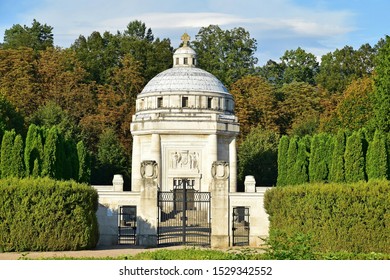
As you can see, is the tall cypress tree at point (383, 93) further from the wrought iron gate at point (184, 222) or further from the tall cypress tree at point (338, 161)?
the wrought iron gate at point (184, 222)

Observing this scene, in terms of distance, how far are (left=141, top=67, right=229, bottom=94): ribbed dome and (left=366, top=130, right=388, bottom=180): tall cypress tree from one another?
17954 mm

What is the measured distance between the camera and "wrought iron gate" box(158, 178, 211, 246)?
139 ft

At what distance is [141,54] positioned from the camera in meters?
91.2

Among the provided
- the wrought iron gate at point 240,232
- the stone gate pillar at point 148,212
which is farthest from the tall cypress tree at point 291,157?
the stone gate pillar at point 148,212

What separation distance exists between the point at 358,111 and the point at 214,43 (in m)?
27.5

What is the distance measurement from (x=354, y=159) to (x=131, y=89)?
1377 inches

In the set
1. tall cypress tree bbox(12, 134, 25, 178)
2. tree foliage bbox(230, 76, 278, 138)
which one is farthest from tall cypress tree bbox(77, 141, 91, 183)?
tree foliage bbox(230, 76, 278, 138)

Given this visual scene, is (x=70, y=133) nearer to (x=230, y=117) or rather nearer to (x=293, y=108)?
(x=230, y=117)

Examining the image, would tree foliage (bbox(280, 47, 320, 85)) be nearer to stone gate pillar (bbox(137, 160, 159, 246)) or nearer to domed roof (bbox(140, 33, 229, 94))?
domed roof (bbox(140, 33, 229, 94))

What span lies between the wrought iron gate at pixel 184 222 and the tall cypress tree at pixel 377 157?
33.4ft

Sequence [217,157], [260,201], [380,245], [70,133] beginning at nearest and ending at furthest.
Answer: [380,245]
[260,201]
[217,157]
[70,133]

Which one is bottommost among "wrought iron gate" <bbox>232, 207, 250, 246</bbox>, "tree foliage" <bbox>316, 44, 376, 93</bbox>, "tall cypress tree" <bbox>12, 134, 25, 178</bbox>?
"wrought iron gate" <bbox>232, 207, 250, 246</bbox>

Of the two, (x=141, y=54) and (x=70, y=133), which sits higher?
(x=141, y=54)

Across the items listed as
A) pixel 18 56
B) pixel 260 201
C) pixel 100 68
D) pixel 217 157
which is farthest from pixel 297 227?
pixel 100 68
